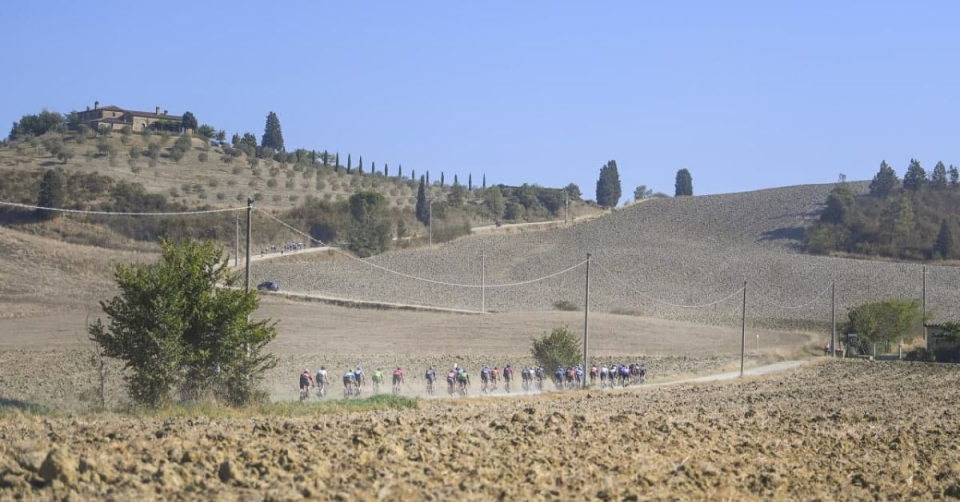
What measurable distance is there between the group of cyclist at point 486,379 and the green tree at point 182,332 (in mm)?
5867

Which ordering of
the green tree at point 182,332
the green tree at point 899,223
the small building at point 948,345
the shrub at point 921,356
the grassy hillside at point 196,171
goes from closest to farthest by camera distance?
the green tree at point 182,332
the small building at point 948,345
the shrub at point 921,356
the grassy hillside at point 196,171
the green tree at point 899,223

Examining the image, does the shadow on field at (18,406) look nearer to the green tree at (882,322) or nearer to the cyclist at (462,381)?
the cyclist at (462,381)

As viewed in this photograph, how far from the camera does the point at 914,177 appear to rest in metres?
185

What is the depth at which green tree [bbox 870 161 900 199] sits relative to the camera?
18100cm

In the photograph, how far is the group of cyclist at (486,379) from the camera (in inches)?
1639

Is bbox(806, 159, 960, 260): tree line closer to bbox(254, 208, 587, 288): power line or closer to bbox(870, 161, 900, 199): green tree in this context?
bbox(870, 161, 900, 199): green tree

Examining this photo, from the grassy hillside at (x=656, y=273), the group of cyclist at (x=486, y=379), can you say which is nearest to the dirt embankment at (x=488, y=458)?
the group of cyclist at (x=486, y=379)

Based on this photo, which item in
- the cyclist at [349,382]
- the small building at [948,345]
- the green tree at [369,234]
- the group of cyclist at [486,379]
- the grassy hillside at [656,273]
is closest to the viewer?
the group of cyclist at [486,379]

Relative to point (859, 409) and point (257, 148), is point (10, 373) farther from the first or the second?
point (257, 148)

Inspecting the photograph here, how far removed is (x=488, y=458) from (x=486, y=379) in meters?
30.2

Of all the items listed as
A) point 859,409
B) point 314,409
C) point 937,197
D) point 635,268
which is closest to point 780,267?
point 635,268

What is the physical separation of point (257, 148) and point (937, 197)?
10971 cm

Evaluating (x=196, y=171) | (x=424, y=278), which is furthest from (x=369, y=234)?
(x=196, y=171)

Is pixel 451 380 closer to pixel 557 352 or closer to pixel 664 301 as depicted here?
pixel 557 352
